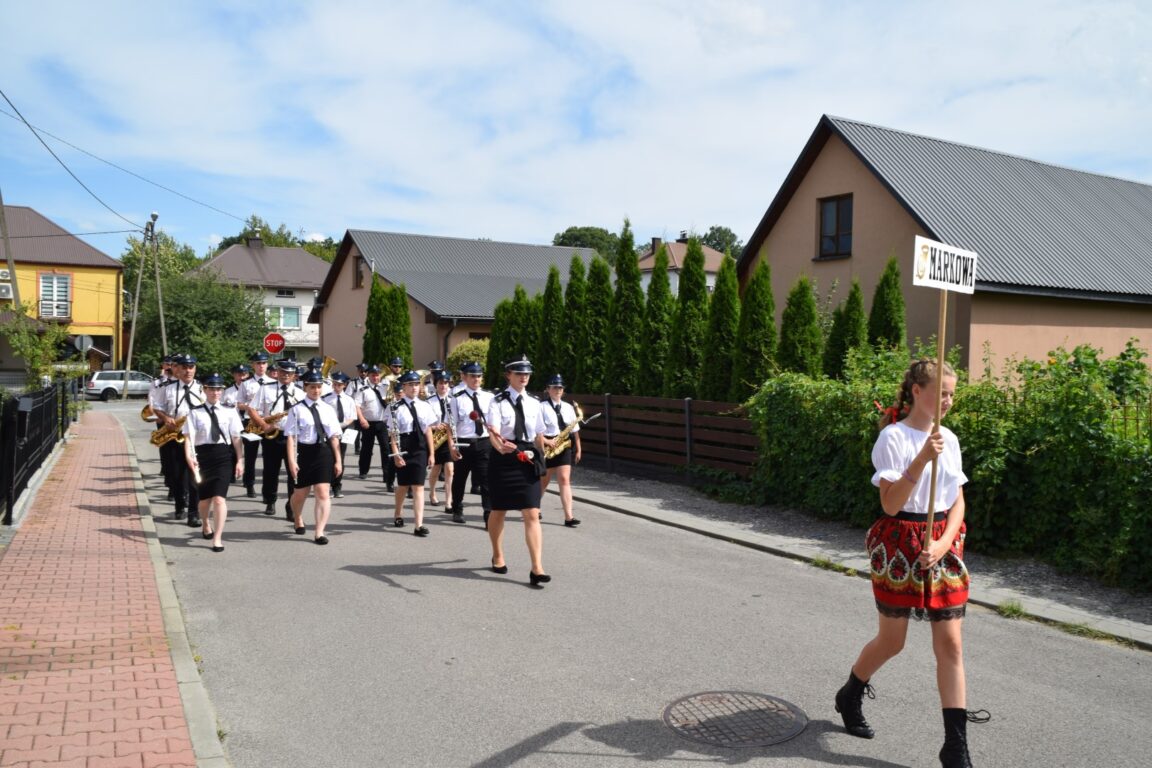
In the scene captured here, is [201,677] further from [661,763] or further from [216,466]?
[216,466]

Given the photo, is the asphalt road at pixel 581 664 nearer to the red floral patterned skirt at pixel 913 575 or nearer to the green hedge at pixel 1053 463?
the red floral patterned skirt at pixel 913 575

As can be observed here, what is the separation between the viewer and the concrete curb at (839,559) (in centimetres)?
631

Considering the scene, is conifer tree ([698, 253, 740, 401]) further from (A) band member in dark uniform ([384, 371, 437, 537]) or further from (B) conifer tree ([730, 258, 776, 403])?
(A) band member in dark uniform ([384, 371, 437, 537])

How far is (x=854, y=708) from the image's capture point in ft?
14.7

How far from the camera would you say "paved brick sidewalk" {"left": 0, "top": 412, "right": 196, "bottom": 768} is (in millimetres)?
4203

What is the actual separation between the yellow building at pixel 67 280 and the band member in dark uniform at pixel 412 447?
45246mm

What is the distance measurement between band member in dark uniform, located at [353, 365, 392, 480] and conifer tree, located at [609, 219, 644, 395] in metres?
4.11

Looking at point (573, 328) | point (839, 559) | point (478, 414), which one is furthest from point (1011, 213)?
point (478, 414)

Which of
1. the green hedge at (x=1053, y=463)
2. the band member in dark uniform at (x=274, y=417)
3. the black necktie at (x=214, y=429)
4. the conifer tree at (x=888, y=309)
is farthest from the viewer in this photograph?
the conifer tree at (x=888, y=309)

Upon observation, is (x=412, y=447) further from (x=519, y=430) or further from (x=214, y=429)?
(x=519, y=430)

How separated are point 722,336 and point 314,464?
6.65 metres

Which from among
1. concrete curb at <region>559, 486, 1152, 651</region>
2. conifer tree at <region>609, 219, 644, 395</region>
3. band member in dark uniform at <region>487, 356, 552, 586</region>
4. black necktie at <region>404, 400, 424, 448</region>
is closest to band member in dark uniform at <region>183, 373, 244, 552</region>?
black necktie at <region>404, 400, 424, 448</region>

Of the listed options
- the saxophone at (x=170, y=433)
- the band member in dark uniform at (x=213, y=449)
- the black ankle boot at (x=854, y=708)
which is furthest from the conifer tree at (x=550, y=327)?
the black ankle boot at (x=854, y=708)

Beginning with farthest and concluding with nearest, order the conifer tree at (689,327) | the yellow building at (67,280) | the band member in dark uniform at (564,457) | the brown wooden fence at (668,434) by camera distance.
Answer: the yellow building at (67,280)
the conifer tree at (689,327)
the brown wooden fence at (668,434)
the band member in dark uniform at (564,457)
